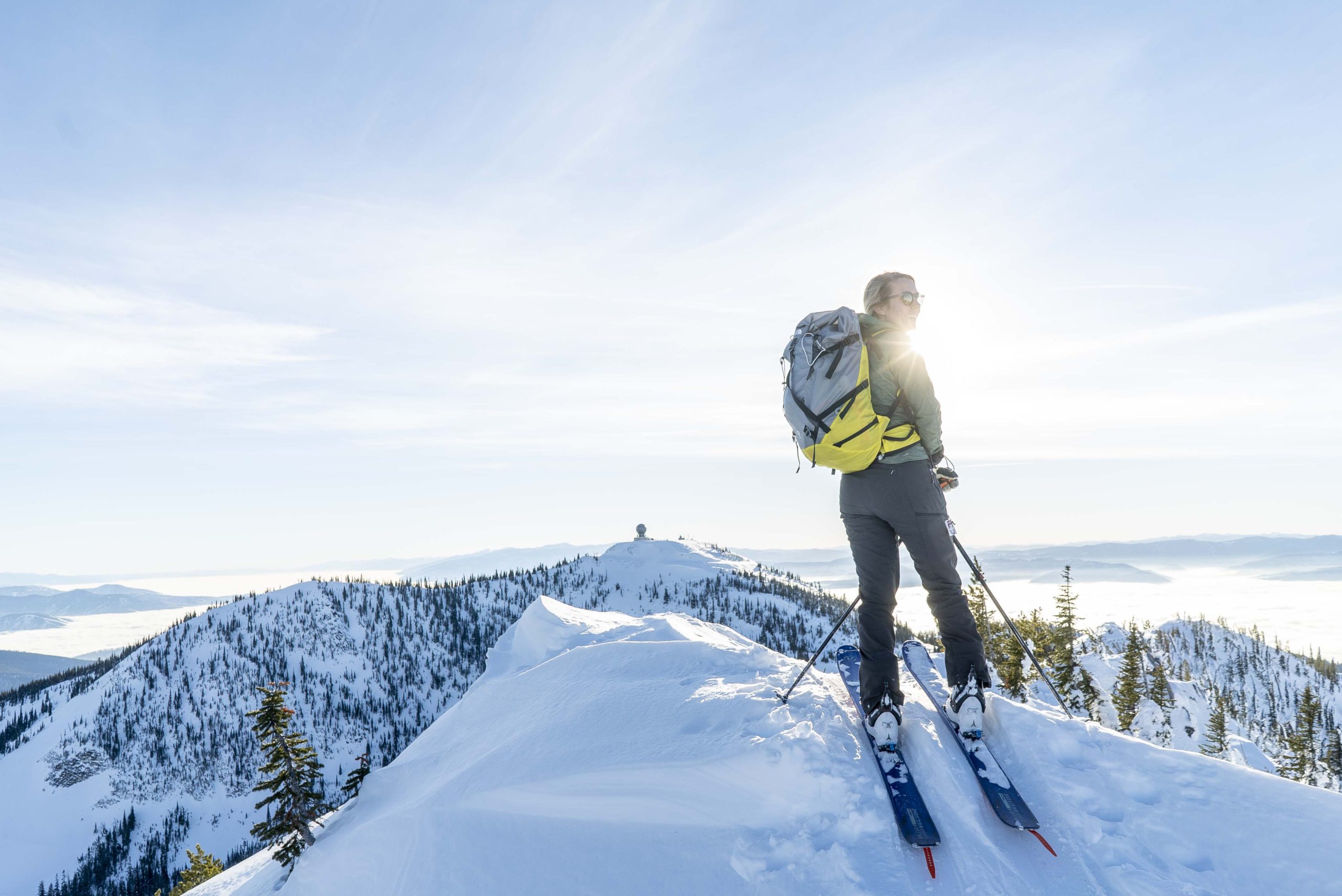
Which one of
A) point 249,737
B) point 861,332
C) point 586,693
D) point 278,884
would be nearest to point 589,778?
point 586,693

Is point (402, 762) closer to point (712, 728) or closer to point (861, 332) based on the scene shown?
point (712, 728)

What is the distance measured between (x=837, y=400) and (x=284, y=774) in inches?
929

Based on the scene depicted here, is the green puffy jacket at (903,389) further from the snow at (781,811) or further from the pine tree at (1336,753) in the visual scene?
the pine tree at (1336,753)

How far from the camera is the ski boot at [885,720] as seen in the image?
5836 mm

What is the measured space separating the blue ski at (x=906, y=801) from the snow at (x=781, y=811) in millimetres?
111

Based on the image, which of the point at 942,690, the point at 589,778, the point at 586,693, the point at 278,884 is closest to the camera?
the point at 589,778

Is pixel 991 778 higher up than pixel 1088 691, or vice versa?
pixel 991 778

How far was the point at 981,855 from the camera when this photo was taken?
470cm

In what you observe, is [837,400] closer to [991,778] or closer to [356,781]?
[991,778]

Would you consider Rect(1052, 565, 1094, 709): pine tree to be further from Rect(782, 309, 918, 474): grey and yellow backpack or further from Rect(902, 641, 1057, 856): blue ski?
Rect(782, 309, 918, 474): grey and yellow backpack

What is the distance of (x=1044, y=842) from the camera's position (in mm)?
4586

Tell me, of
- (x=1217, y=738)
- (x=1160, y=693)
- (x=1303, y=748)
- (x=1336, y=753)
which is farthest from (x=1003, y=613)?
(x=1336, y=753)

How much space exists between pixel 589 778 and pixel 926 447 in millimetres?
4897

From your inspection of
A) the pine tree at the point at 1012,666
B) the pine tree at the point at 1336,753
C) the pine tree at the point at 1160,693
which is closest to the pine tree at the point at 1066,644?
the pine tree at the point at 1012,666
